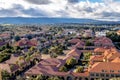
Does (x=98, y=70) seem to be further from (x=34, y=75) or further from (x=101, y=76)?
(x=34, y=75)

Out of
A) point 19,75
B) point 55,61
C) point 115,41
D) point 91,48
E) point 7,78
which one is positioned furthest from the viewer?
point 115,41

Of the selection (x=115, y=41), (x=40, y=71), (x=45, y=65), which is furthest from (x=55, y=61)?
(x=115, y=41)

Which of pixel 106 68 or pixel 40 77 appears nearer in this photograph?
pixel 40 77

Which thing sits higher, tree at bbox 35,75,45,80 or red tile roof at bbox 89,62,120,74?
red tile roof at bbox 89,62,120,74

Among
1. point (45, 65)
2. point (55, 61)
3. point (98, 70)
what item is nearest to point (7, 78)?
A: point (45, 65)

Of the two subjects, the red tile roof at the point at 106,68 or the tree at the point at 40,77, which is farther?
the red tile roof at the point at 106,68

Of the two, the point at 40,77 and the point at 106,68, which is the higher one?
the point at 106,68

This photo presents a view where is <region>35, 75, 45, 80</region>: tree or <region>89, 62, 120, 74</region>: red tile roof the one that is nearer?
<region>35, 75, 45, 80</region>: tree

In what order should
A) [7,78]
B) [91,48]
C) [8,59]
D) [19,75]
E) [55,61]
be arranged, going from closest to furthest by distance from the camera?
[7,78], [19,75], [55,61], [8,59], [91,48]

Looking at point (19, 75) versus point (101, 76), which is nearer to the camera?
point (101, 76)

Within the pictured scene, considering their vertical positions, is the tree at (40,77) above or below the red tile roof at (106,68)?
below
